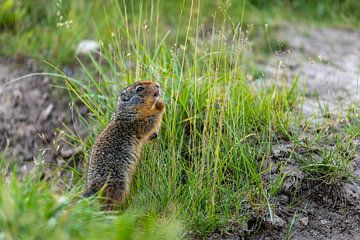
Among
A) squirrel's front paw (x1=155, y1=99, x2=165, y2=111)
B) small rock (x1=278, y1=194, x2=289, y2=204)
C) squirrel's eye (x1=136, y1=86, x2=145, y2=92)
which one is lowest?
small rock (x1=278, y1=194, x2=289, y2=204)

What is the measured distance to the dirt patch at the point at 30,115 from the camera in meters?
6.66

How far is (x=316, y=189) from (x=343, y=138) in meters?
0.55

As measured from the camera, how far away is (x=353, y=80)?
23.5 ft

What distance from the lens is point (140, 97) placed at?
16.9 feet

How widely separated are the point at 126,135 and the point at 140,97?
30cm

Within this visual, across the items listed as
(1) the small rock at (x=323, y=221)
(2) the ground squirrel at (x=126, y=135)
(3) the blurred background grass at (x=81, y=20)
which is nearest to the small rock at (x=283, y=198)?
(1) the small rock at (x=323, y=221)

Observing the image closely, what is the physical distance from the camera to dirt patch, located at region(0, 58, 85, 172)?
6660 millimetres

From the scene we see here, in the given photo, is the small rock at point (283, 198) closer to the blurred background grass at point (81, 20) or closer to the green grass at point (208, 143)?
the green grass at point (208, 143)

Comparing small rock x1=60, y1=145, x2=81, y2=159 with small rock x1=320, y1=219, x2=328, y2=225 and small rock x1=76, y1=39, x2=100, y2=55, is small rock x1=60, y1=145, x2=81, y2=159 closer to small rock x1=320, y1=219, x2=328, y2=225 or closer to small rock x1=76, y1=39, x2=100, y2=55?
small rock x1=76, y1=39, x2=100, y2=55

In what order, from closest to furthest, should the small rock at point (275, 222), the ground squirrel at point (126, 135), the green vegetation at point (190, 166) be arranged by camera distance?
the green vegetation at point (190, 166), the ground squirrel at point (126, 135), the small rock at point (275, 222)

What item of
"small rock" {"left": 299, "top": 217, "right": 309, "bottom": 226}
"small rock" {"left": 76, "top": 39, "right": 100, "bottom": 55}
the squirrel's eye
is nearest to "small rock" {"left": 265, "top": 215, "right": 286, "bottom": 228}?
"small rock" {"left": 299, "top": 217, "right": 309, "bottom": 226}

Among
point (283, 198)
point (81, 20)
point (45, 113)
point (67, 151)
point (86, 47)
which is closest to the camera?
point (283, 198)

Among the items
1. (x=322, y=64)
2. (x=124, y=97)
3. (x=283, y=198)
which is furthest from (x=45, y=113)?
(x=322, y=64)

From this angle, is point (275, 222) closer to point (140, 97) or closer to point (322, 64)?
point (140, 97)
